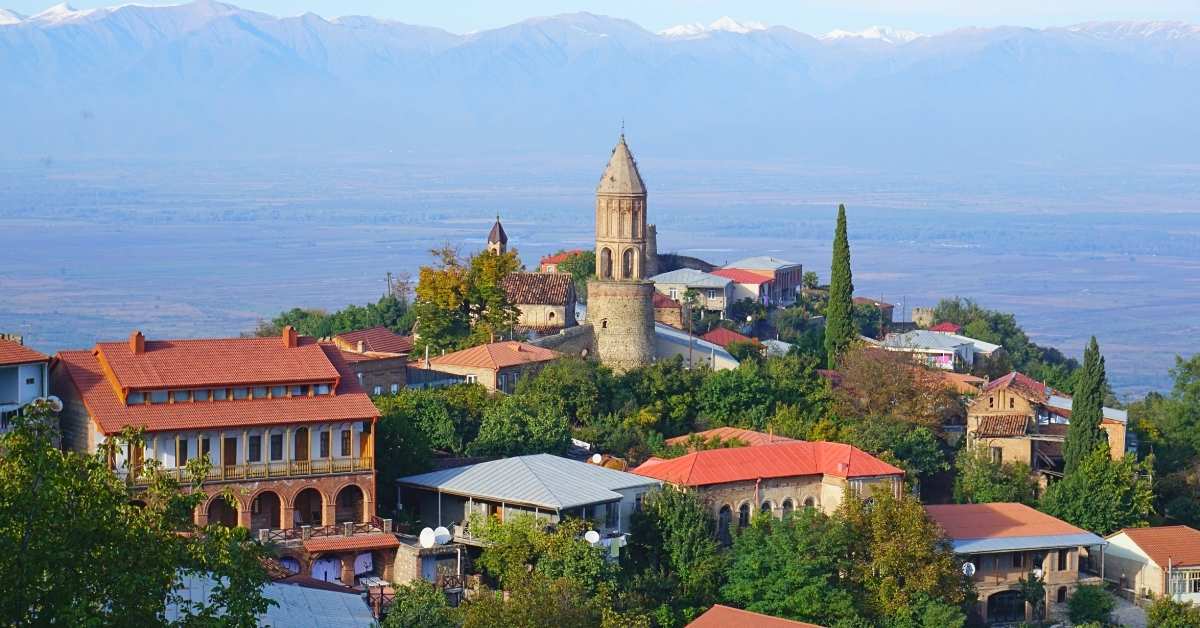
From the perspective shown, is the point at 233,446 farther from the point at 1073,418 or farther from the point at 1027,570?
the point at 1073,418

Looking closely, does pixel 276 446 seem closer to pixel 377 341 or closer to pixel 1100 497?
pixel 1100 497

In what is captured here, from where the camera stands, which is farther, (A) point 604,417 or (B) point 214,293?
(B) point 214,293

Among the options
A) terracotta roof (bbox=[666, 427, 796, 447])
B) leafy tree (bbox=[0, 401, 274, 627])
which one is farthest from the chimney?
leafy tree (bbox=[0, 401, 274, 627])

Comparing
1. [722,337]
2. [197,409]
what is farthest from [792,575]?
[722,337]

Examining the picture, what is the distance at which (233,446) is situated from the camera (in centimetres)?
3903

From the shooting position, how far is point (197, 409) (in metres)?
39.0

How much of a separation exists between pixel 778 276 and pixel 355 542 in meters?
45.2

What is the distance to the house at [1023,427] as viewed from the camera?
53.2m

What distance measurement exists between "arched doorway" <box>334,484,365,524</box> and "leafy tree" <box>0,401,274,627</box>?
13.9 m

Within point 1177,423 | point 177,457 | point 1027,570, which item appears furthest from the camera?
point 1177,423

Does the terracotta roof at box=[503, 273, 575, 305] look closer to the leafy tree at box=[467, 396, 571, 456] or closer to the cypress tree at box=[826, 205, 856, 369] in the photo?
the cypress tree at box=[826, 205, 856, 369]

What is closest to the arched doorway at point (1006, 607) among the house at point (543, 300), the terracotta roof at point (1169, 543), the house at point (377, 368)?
the terracotta roof at point (1169, 543)

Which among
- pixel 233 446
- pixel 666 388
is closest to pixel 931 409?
pixel 666 388

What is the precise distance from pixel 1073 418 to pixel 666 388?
33.9ft
